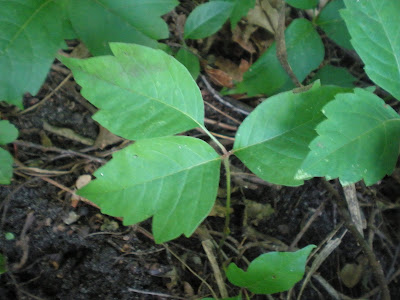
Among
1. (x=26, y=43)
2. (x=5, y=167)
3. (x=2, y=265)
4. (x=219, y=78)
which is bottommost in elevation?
(x=2, y=265)

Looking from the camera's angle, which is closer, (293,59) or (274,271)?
(274,271)

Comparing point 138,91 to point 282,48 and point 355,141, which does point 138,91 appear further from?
point 282,48

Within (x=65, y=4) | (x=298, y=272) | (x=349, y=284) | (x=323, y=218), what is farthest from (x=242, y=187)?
(x=65, y=4)

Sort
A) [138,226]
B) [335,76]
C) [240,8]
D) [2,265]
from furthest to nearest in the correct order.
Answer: [335,76] < [240,8] < [138,226] < [2,265]

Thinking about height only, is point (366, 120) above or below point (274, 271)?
above

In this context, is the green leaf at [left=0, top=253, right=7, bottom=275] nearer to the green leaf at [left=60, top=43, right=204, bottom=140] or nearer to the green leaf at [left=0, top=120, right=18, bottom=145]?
the green leaf at [left=0, top=120, right=18, bottom=145]

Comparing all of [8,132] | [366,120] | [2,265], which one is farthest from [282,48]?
[2,265]

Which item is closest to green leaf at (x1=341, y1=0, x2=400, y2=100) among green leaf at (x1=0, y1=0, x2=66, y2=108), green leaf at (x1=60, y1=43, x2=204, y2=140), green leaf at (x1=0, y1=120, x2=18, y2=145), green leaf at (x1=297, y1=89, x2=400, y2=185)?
green leaf at (x1=297, y1=89, x2=400, y2=185)
